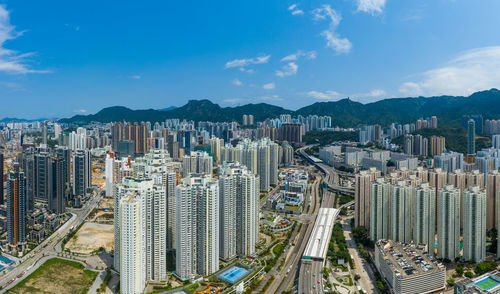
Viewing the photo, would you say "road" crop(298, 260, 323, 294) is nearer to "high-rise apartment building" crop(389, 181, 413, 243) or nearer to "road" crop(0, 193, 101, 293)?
"high-rise apartment building" crop(389, 181, 413, 243)

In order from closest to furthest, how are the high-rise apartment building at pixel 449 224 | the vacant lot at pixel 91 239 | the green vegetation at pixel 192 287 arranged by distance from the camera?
1. the green vegetation at pixel 192 287
2. the high-rise apartment building at pixel 449 224
3. the vacant lot at pixel 91 239

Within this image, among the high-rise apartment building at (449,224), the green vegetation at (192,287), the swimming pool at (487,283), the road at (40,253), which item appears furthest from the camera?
the high-rise apartment building at (449,224)

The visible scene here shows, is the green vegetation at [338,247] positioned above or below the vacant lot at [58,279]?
above

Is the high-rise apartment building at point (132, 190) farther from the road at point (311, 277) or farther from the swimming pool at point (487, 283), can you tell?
the swimming pool at point (487, 283)

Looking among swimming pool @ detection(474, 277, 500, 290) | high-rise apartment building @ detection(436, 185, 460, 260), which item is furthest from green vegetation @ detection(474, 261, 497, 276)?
swimming pool @ detection(474, 277, 500, 290)

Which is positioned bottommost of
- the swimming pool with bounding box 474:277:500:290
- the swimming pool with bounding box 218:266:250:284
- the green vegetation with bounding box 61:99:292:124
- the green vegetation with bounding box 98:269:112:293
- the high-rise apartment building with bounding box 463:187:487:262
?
the green vegetation with bounding box 98:269:112:293

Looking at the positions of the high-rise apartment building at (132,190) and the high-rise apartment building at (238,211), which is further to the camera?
the high-rise apartment building at (238,211)

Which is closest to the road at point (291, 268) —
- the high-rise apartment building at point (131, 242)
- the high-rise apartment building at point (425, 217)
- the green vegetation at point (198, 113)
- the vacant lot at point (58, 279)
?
the high-rise apartment building at point (131, 242)

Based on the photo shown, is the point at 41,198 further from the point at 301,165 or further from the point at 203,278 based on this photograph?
the point at 301,165
